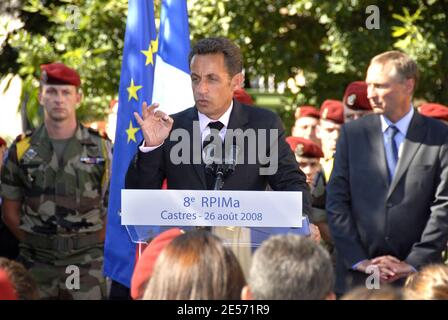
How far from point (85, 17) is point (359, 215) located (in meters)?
5.57

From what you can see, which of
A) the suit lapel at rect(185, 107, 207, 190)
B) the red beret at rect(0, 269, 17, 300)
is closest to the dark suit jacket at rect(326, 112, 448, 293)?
the suit lapel at rect(185, 107, 207, 190)

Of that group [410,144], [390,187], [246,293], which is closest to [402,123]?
[410,144]

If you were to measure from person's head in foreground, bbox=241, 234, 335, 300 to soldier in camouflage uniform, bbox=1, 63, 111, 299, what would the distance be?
349 cm

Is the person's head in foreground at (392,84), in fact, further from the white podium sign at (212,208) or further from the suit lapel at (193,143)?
the white podium sign at (212,208)

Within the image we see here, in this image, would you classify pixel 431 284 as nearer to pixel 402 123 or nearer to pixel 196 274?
pixel 196 274

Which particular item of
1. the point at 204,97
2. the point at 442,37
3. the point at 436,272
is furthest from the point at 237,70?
the point at 442,37

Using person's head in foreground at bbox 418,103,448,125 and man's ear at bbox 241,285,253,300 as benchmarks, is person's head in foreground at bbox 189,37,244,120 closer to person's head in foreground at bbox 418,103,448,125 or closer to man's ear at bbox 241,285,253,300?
man's ear at bbox 241,285,253,300

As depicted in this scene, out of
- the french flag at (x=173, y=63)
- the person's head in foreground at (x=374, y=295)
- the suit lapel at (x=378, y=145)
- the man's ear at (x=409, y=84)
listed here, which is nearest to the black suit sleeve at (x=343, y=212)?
the suit lapel at (x=378, y=145)

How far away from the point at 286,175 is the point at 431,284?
146cm

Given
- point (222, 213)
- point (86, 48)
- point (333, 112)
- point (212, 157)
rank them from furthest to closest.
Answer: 1. point (86, 48)
2. point (333, 112)
3. point (212, 157)
4. point (222, 213)

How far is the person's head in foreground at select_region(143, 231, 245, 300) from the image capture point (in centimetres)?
319

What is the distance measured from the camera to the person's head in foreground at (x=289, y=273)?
3137 mm

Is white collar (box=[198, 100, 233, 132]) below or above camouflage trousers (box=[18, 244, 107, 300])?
above

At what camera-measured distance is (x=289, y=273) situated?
10.3ft
